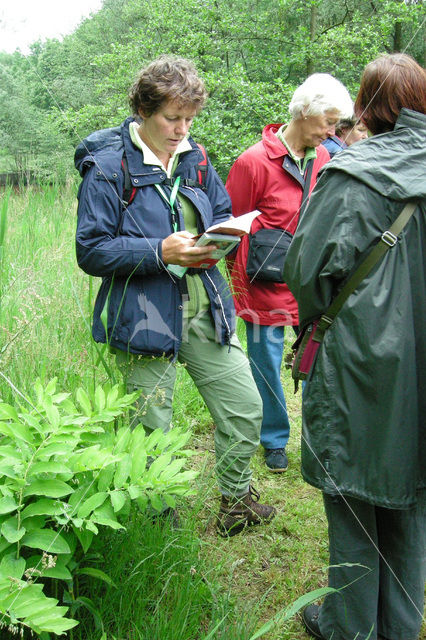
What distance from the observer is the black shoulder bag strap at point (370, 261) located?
5.50ft

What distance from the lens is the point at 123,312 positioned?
2367mm

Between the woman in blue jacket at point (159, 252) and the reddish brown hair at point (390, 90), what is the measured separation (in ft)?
2.45

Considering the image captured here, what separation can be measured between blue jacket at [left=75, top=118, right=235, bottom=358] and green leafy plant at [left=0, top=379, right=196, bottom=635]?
0.64 metres

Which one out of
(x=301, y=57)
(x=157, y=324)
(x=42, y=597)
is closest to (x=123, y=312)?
(x=157, y=324)

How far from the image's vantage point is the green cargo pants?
2.47 m

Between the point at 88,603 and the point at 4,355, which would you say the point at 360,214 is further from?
the point at 4,355

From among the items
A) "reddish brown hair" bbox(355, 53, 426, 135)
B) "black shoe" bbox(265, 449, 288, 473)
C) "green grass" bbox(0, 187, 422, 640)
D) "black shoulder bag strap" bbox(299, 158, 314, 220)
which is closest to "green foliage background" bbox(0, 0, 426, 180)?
"green grass" bbox(0, 187, 422, 640)

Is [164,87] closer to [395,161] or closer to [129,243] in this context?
[129,243]

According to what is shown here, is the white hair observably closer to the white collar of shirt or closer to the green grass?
the white collar of shirt

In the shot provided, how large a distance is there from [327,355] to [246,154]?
5.65 ft

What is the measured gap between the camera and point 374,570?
6.45ft

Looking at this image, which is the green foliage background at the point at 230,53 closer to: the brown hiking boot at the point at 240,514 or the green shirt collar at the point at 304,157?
the green shirt collar at the point at 304,157

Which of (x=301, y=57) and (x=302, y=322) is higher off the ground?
(x=301, y=57)

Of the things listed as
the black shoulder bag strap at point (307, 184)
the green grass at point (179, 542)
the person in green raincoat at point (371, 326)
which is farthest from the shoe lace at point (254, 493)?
the black shoulder bag strap at point (307, 184)
